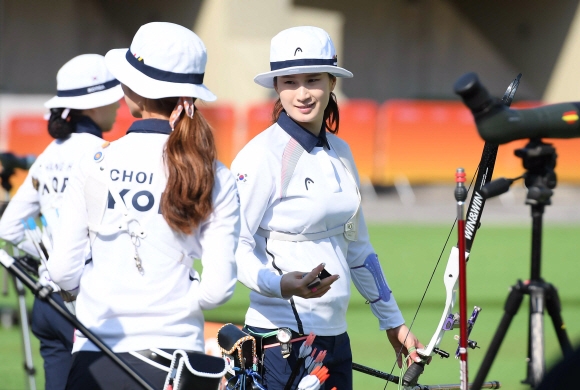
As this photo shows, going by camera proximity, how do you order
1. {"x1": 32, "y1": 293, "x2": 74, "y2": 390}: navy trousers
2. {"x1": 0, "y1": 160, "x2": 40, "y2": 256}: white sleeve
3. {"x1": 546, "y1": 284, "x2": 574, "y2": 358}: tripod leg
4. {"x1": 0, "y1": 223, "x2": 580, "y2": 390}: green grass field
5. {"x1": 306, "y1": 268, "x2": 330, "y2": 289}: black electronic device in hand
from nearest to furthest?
{"x1": 546, "y1": 284, "x2": 574, "y2": 358}: tripod leg → {"x1": 306, "y1": 268, "x2": 330, "y2": 289}: black electronic device in hand → {"x1": 32, "y1": 293, "x2": 74, "y2": 390}: navy trousers → {"x1": 0, "y1": 160, "x2": 40, "y2": 256}: white sleeve → {"x1": 0, "y1": 223, "x2": 580, "y2": 390}: green grass field

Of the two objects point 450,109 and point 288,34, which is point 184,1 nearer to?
point 450,109

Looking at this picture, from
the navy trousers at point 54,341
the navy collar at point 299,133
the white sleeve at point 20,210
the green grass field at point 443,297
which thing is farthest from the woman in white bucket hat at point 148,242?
the white sleeve at point 20,210

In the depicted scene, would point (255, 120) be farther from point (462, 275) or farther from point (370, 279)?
point (462, 275)

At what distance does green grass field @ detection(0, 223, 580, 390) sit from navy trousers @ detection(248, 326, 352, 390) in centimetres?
90

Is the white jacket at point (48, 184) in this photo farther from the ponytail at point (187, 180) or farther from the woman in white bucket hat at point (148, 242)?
the ponytail at point (187, 180)

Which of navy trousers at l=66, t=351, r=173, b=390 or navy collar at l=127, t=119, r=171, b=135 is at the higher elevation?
navy collar at l=127, t=119, r=171, b=135

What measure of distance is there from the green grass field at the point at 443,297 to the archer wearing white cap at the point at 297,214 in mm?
951

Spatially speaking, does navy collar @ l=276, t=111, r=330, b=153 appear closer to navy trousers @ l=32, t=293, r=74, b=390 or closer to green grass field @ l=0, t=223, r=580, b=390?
green grass field @ l=0, t=223, r=580, b=390

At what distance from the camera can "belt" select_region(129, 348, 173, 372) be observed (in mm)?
2979

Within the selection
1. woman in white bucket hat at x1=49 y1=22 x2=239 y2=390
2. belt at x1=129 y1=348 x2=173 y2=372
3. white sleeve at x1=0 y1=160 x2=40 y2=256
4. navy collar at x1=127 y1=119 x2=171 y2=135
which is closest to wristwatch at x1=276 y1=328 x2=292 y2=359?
woman in white bucket hat at x1=49 y1=22 x2=239 y2=390

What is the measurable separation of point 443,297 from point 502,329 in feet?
22.1

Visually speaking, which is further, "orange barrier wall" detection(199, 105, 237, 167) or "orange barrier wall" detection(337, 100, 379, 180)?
"orange barrier wall" detection(337, 100, 379, 180)

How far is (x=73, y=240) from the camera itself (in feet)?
10.0

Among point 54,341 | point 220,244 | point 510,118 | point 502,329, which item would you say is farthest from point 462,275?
point 54,341
